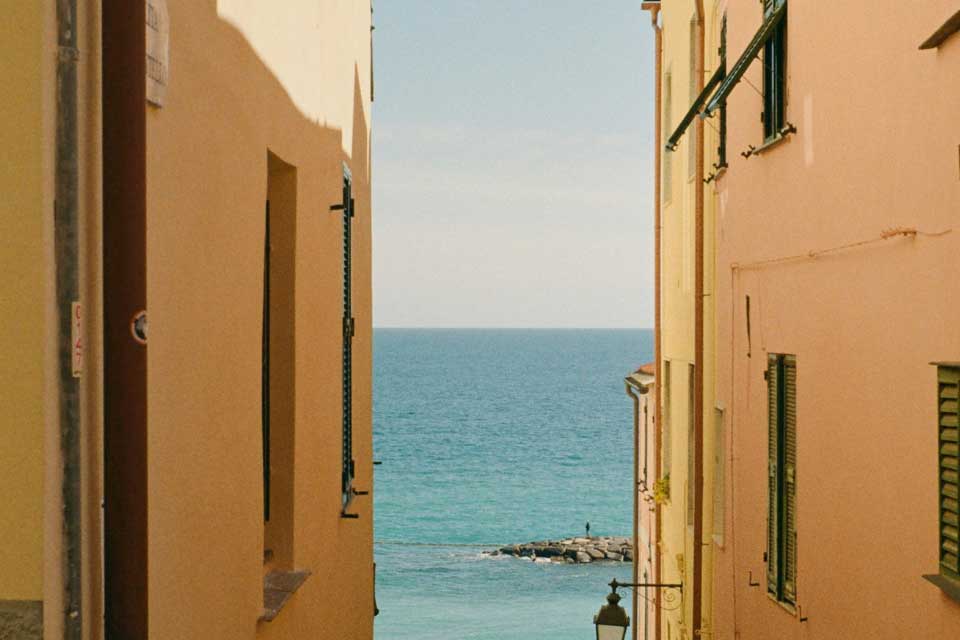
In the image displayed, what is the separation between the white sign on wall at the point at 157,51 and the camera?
4.42 meters

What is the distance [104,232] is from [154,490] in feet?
3.20

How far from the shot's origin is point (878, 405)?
6.69m

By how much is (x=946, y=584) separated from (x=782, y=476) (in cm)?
374

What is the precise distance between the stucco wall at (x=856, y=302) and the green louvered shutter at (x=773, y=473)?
17 cm

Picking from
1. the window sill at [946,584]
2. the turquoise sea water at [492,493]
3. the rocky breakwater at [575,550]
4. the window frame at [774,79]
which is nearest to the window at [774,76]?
the window frame at [774,79]

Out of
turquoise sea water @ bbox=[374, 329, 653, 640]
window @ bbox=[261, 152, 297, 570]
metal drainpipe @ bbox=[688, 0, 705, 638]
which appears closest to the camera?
window @ bbox=[261, 152, 297, 570]

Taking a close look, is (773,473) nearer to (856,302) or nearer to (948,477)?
(856,302)

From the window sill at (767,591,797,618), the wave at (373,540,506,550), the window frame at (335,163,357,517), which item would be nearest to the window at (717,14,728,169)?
the window frame at (335,163,357,517)

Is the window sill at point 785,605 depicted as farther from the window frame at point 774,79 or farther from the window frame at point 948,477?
the window frame at point 948,477

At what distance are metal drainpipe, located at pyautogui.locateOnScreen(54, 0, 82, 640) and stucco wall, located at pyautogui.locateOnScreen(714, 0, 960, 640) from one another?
340 centimetres

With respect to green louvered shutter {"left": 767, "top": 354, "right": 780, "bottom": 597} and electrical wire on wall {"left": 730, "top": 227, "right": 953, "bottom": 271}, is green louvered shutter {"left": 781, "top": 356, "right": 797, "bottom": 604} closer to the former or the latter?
green louvered shutter {"left": 767, "top": 354, "right": 780, "bottom": 597}

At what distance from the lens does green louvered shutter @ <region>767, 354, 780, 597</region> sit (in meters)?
9.34

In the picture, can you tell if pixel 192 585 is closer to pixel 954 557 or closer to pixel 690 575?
pixel 954 557

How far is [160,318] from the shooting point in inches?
181
